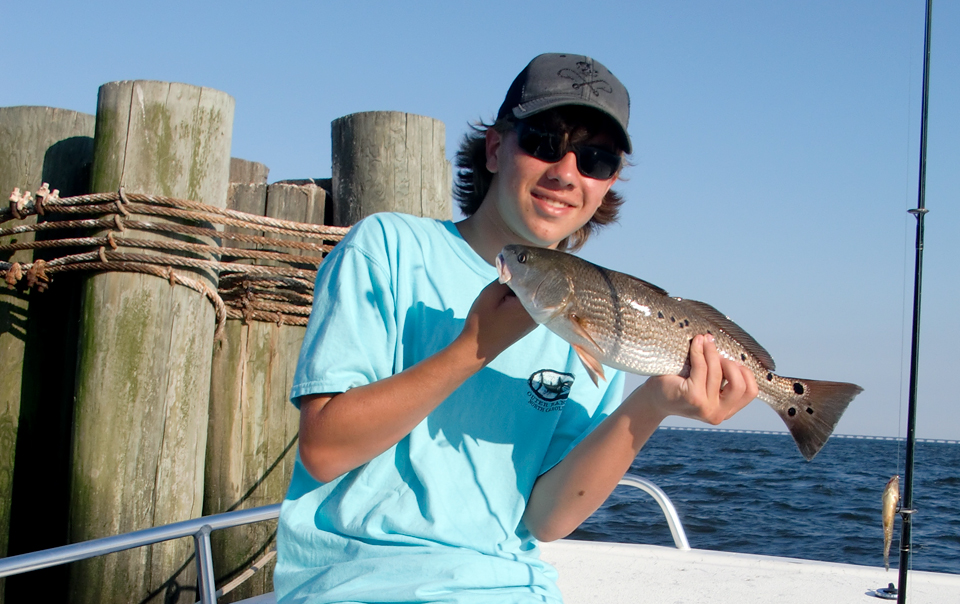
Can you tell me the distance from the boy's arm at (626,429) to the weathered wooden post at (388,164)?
2.45 m

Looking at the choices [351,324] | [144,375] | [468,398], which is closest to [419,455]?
[468,398]

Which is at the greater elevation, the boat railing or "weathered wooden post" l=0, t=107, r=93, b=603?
"weathered wooden post" l=0, t=107, r=93, b=603

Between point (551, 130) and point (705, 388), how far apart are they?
799 millimetres

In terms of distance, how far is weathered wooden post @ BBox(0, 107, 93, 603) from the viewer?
13.0 feet

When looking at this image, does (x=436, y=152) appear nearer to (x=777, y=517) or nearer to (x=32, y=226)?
(x=32, y=226)

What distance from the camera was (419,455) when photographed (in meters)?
2.07

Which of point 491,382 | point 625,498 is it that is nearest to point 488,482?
point 491,382

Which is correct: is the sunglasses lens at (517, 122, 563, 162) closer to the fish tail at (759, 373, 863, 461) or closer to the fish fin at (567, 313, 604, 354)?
the fish fin at (567, 313, 604, 354)

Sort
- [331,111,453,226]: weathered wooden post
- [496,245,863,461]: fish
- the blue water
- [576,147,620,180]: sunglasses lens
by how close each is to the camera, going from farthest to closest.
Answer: the blue water
[331,111,453,226]: weathered wooden post
[576,147,620,180]: sunglasses lens
[496,245,863,461]: fish

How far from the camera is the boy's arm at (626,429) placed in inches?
85.4

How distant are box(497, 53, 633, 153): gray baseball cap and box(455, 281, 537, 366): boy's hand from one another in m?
0.58

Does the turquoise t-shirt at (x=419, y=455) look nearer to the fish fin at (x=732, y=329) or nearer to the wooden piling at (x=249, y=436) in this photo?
the fish fin at (x=732, y=329)

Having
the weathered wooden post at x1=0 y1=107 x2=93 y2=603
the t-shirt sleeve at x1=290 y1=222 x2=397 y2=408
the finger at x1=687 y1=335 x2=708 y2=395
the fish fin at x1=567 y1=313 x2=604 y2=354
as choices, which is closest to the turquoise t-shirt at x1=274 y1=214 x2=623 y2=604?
the t-shirt sleeve at x1=290 y1=222 x2=397 y2=408

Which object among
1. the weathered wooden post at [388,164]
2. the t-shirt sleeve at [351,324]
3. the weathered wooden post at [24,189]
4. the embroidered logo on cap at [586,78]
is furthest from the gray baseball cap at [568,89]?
the weathered wooden post at [24,189]
